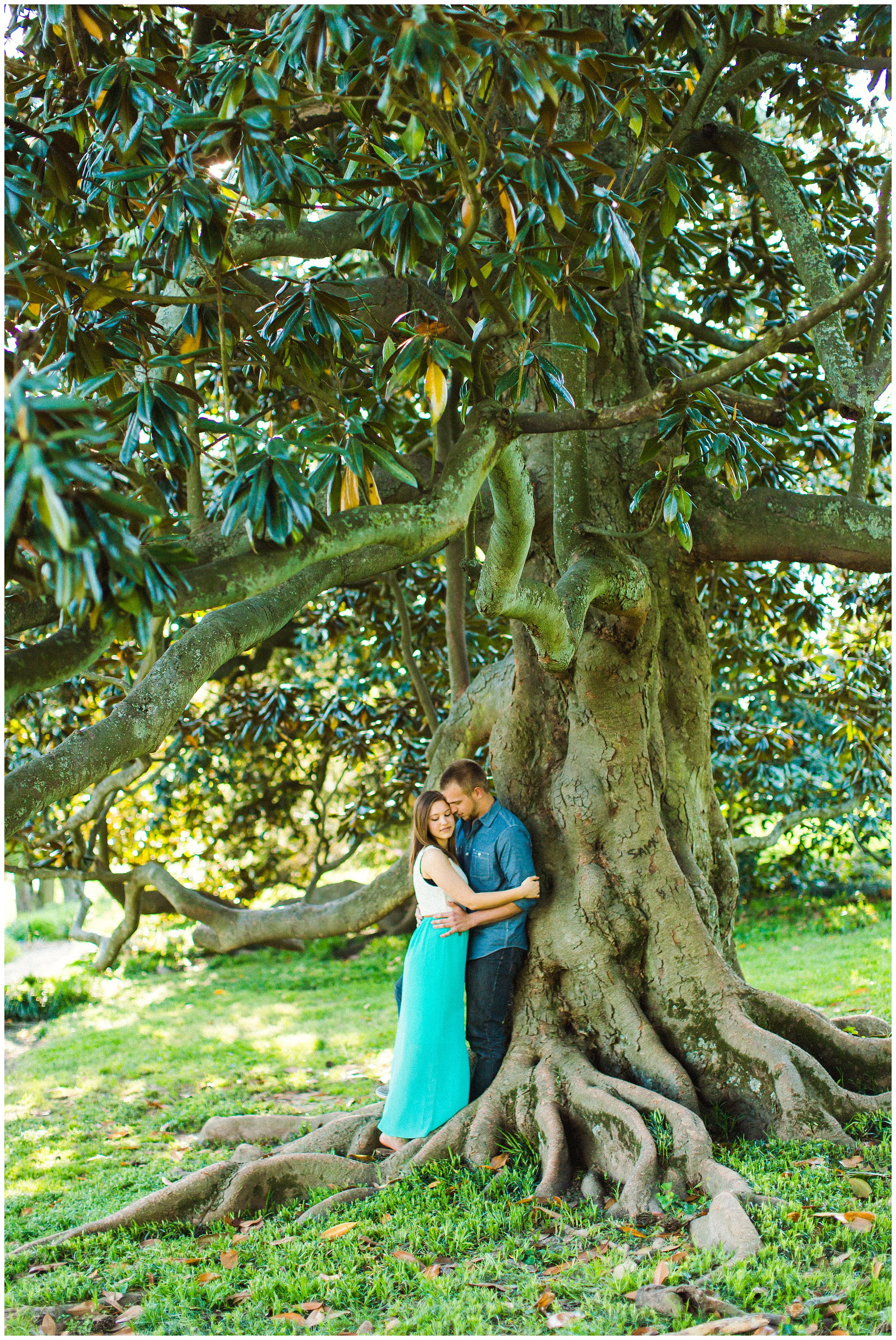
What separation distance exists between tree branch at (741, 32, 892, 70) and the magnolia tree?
A: 2 centimetres

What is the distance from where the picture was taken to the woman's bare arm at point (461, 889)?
4453 millimetres

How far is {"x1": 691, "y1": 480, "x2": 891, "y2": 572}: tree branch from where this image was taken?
4523 mm

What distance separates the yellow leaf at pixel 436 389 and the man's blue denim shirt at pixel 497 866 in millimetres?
2224

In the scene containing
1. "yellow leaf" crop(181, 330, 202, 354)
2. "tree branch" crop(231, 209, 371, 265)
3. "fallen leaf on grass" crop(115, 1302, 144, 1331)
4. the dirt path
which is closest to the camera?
"fallen leaf on grass" crop(115, 1302, 144, 1331)

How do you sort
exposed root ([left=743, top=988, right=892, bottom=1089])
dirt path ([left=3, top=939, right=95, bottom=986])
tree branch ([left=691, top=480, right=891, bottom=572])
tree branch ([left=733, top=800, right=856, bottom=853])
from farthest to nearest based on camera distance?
dirt path ([left=3, top=939, right=95, bottom=986]) < tree branch ([left=733, top=800, right=856, bottom=853]) < tree branch ([left=691, top=480, right=891, bottom=572]) < exposed root ([left=743, top=988, right=892, bottom=1089])

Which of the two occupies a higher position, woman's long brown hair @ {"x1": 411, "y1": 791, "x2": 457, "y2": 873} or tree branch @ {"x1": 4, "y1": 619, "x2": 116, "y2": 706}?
tree branch @ {"x1": 4, "y1": 619, "x2": 116, "y2": 706}

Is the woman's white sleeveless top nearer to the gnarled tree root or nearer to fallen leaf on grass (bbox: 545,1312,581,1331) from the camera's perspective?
the gnarled tree root

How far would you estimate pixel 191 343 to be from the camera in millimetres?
3756

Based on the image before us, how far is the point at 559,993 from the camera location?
4.52 meters

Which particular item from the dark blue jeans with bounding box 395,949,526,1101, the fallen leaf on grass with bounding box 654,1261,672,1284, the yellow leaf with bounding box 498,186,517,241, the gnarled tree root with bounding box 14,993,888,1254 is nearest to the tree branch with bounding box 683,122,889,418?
the yellow leaf with bounding box 498,186,517,241

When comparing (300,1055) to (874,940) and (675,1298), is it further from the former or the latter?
(874,940)

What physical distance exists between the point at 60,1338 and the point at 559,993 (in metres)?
2.35

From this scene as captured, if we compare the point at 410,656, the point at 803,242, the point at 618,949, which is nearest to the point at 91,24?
the point at 803,242

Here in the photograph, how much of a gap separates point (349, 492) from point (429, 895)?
2345 mm
